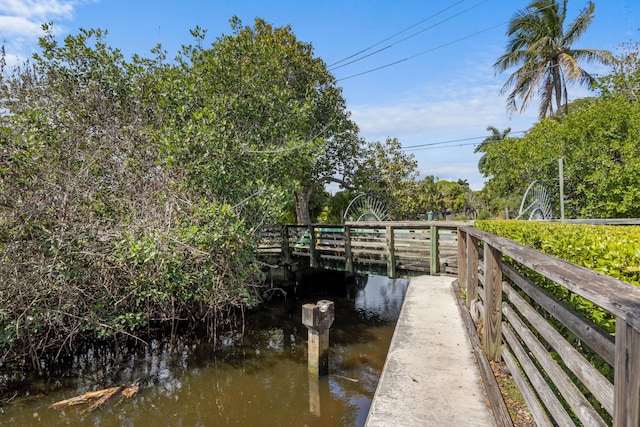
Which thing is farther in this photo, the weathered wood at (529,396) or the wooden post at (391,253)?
the wooden post at (391,253)

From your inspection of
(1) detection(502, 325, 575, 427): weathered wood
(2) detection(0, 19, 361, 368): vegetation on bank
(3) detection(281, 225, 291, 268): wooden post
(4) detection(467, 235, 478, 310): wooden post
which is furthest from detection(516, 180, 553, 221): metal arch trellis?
(1) detection(502, 325, 575, 427): weathered wood

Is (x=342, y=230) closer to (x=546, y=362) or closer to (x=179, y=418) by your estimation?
(x=179, y=418)

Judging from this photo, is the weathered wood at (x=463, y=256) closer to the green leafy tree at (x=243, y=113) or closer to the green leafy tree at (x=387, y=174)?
the green leafy tree at (x=243, y=113)

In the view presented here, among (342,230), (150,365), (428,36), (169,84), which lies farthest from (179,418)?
(428,36)

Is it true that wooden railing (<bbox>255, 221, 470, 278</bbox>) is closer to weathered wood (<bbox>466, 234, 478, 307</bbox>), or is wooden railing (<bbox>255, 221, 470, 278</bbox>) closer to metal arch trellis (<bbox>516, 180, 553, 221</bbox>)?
weathered wood (<bbox>466, 234, 478, 307</bbox>)

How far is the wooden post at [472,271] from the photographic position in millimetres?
4211

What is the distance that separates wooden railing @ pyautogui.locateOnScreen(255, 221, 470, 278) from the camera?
7.78 meters

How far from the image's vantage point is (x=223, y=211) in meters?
5.48

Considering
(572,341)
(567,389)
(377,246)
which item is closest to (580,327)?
(567,389)

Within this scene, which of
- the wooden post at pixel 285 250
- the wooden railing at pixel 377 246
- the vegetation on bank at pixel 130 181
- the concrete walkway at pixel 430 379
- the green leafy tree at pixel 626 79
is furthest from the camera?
the green leafy tree at pixel 626 79

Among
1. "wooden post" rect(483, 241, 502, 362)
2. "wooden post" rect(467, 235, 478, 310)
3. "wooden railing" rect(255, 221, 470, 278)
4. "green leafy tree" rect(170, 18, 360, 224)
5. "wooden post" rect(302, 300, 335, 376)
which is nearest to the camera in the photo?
"wooden post" rect(483, 241, 502, 362)

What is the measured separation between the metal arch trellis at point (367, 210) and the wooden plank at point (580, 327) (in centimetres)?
1263

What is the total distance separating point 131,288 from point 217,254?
1385 mm

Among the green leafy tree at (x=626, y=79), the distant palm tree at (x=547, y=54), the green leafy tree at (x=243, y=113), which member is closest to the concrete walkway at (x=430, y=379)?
the green leafy tree at (x=243, y=113)
